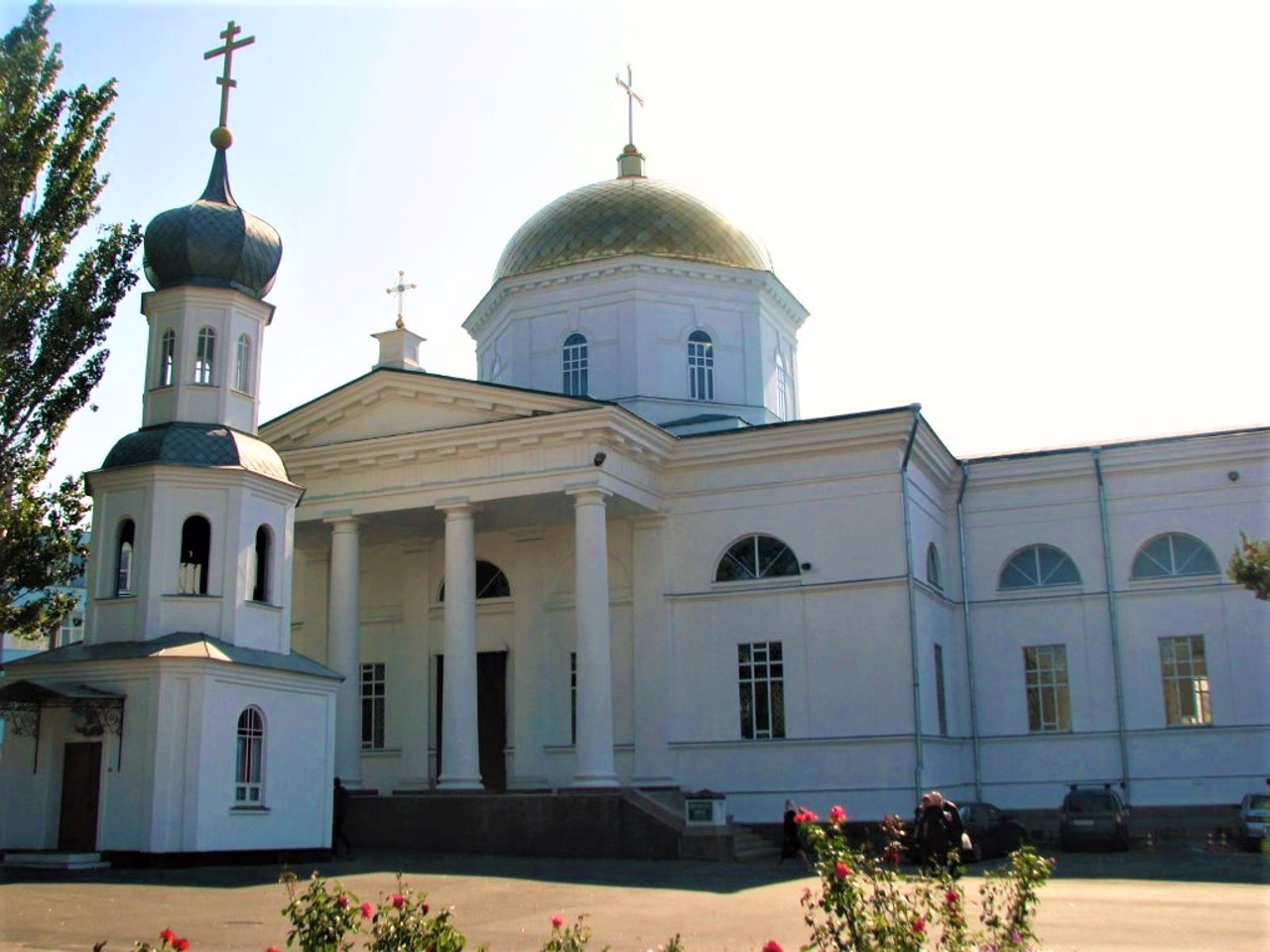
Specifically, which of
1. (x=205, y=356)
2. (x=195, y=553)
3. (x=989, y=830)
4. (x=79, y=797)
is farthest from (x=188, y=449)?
(x=989, y=830)

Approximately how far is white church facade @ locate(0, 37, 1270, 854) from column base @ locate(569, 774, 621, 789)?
5 cm

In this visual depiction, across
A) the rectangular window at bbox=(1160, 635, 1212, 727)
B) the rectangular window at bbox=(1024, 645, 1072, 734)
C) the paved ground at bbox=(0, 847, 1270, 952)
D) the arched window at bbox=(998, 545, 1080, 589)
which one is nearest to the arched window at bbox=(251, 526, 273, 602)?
the paved ground at bbox=(0, 847, 1270, 952)

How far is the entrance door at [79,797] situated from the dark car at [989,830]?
12.4 m

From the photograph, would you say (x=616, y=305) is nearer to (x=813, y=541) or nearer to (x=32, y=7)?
(x=813, y=541)

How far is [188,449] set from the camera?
770 inches

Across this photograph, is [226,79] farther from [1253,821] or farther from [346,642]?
[1253,821]

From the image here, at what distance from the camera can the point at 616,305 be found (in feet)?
91.9

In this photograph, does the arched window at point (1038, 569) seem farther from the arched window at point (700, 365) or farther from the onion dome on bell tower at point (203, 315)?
the onion dome on bell tower at point (203, 315)

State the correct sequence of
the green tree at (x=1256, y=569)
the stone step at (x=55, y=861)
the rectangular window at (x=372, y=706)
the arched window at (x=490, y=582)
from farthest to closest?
the rectangular window at (x=372, y=706), the arched window at (x=490, y=582), the green tree at (x=1256, y=569), the stone step at (x=55, y=861)

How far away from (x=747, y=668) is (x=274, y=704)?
28.0 ft

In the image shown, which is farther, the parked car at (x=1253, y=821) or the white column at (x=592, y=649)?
the white column at (x=592, y=649)

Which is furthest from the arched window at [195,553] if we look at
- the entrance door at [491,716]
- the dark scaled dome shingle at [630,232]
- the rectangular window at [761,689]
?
the dark scaled dome shingle at [630,232]

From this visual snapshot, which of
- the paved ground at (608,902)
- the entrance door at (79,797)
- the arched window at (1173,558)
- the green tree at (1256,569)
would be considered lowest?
the paved ground at (608,902)

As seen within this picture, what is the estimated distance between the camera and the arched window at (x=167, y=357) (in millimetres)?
20391
